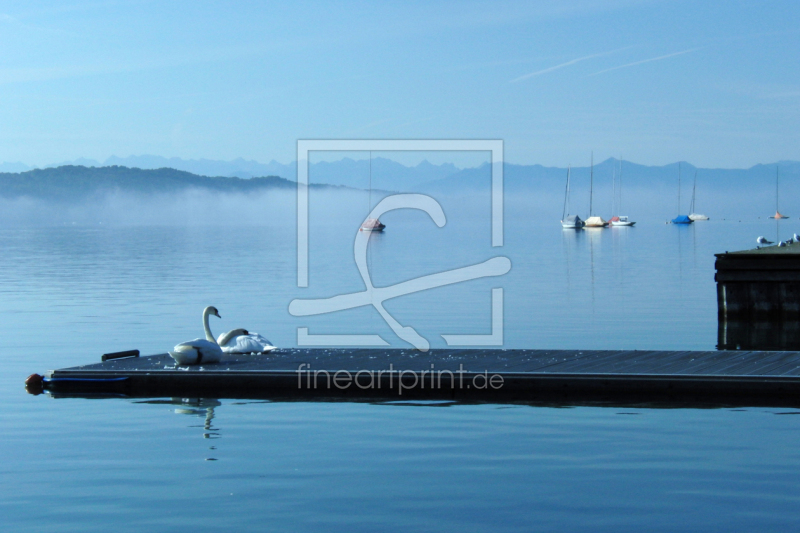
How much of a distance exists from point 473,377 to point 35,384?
732cm

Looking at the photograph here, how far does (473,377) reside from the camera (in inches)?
662

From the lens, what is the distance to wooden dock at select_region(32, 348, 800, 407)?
53.0 ft

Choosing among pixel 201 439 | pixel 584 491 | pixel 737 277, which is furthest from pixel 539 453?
pixel 737 277

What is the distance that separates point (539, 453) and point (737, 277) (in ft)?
59.9

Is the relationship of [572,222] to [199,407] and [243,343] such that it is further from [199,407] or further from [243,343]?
[199,407]

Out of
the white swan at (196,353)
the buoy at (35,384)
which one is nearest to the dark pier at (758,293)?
the white swan at (196,353)

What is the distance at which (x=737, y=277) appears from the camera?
30.0 metres

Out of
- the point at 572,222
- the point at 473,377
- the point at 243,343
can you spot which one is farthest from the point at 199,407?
the point at 572,222

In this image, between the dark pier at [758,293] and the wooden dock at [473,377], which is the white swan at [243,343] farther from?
the dark pier at [758,293]

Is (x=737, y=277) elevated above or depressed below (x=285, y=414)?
above

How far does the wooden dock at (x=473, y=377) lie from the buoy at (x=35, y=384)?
21cm

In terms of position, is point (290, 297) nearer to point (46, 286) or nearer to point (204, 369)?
point (46, 286)

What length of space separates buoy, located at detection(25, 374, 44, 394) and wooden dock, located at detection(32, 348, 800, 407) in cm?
21

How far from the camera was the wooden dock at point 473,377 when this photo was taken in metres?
16.1
